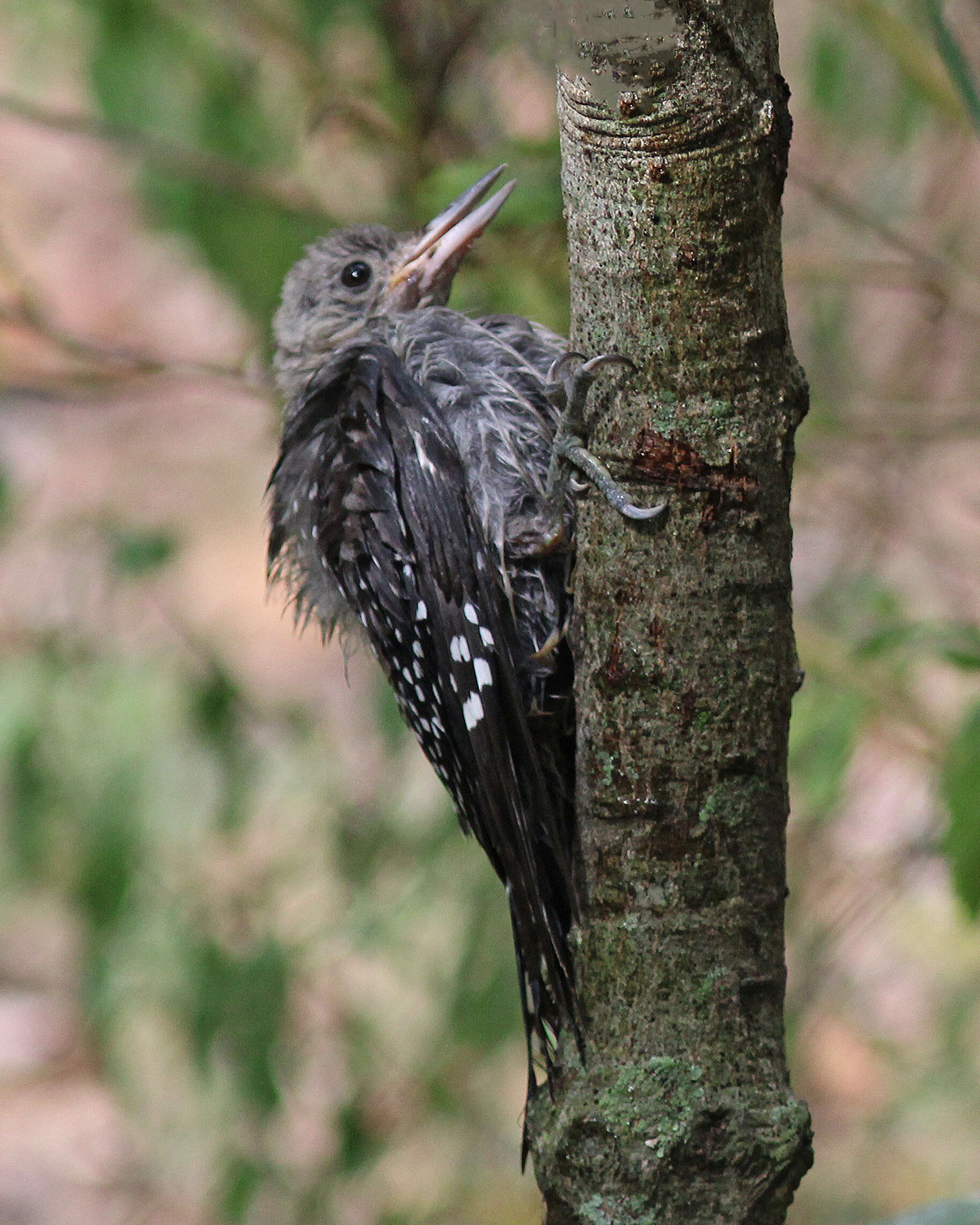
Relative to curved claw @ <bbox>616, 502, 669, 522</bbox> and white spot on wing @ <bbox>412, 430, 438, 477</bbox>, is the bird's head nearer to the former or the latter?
white spot on wing @ <bbox>412, 430, 438, 477</bbox>

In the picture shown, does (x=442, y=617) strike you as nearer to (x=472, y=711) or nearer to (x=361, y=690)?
(x=472, y=711)

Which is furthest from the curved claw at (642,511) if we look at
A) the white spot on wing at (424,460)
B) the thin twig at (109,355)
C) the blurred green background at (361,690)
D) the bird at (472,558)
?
the thin twig at (109,355)

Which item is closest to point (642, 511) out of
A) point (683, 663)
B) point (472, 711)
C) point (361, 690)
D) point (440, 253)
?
point (683, 663)

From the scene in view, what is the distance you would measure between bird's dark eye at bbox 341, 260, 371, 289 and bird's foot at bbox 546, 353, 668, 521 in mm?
1043

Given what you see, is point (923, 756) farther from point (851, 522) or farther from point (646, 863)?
point (646, 863)

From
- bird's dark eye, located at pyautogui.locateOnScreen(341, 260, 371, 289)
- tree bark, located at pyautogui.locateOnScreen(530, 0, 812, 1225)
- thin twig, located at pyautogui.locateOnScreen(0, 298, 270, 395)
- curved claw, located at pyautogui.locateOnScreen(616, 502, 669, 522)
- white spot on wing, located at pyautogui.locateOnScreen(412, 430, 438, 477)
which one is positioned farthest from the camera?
thin twig, located at pyautogui.locateOnScreen(0, 298, 270, 395)

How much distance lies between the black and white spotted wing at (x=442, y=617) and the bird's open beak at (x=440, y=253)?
0.50 metres

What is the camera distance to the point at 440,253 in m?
2.72

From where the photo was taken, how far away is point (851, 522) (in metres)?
4.21

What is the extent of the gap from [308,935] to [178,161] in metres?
2.28

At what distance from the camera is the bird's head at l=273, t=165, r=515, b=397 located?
8.90ft

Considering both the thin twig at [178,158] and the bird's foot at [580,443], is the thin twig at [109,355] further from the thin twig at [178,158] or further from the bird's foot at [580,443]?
the bird's foot at [580,443]

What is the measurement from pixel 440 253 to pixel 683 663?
4.85 ft

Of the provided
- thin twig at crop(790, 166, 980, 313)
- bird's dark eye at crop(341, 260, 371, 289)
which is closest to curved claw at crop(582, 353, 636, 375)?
bird's dark eye at crop(341, 260, 371, 289)
